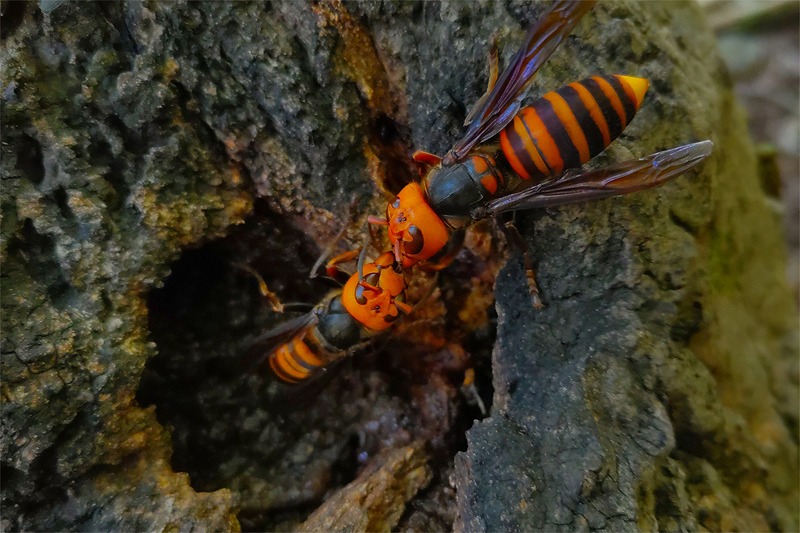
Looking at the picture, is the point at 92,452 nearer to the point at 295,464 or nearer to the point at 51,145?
the point at 295,464

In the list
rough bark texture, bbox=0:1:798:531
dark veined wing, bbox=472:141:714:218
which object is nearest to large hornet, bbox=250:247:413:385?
rough bark texture, bbox=0:1:798:531

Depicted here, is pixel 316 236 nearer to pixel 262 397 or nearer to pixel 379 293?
pixel 379 293

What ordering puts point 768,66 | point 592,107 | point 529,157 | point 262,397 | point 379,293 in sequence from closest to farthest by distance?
point 592,107
point 529,157
point 379,293
point 262,397
point 768,66

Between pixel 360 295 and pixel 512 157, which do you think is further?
pixel 360 295

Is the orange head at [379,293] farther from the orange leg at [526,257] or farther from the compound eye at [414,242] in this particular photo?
the orange leg at [526,257]

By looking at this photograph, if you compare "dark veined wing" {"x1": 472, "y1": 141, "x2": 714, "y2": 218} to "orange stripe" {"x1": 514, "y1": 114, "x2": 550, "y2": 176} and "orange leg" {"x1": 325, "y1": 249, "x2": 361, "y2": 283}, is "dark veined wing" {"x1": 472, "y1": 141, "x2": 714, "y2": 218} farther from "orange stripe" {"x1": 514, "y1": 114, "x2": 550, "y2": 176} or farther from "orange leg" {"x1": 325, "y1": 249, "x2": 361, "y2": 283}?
"orange leg" {"x1": 325, "y1": 249, "x2": 361, "y2": 283}

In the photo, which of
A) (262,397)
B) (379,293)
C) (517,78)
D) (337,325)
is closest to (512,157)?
(517,78)

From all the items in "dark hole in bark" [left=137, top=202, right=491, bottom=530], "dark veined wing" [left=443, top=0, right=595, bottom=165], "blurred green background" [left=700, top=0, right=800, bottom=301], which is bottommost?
"blurred green background" [left=700, top=0, right=800, bottom=301]
